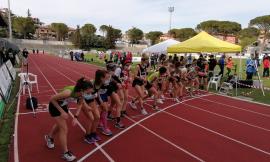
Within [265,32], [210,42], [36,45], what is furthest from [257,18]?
[210,42]

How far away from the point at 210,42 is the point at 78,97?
10735mm

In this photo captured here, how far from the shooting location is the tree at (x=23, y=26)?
101750 millimetres

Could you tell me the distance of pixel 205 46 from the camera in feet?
46.4

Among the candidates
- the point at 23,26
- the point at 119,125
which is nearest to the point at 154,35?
the point at 23,26

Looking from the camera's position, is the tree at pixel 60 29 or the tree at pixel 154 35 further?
the tree at pixel 154 35

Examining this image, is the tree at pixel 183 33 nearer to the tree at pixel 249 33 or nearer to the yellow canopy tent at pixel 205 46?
the tree at pixel 249 33

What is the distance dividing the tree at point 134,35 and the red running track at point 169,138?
365ft

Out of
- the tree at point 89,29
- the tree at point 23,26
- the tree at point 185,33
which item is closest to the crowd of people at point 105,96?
the tree at point 185,33

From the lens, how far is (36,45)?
300 ft

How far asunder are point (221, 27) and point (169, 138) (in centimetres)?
9859

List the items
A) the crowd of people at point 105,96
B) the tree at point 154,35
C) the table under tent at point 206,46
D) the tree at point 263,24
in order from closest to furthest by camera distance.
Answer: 1. the crowd of people at point 105,96
2. the table under tent at point 206,46
3. the tree at point 263,24
4. the tree at point 154,35

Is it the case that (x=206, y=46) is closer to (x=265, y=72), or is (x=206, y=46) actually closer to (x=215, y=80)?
(x=215, y=80)

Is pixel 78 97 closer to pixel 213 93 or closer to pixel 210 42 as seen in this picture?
pixel 213 93

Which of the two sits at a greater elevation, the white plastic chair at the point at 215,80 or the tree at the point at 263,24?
the tree at the point at 263,24
